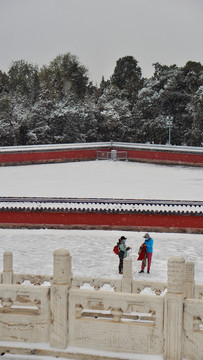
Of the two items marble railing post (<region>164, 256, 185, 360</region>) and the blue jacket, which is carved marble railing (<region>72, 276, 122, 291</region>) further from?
the blue jacket

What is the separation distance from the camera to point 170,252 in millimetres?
17062

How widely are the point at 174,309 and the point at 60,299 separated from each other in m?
1.44

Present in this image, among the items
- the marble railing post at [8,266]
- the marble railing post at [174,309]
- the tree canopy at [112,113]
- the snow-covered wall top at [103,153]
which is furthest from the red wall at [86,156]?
the marble railing post at [174,309]

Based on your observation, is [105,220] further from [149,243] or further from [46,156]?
[46,156]

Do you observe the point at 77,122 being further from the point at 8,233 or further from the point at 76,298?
the point at 76,298

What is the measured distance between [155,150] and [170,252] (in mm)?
20955

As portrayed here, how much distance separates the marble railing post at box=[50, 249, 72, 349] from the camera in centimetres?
634

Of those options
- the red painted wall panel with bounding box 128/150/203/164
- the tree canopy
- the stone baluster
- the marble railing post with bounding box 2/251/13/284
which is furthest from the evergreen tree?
the stone baluster

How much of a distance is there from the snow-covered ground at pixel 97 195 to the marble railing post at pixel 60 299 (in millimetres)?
746

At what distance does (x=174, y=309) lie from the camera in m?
6.09

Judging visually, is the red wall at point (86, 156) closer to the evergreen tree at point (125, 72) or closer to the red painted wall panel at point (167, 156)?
the red painted wall panel at point (167, 156)

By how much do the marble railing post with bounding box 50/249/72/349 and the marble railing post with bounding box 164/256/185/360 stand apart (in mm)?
1277

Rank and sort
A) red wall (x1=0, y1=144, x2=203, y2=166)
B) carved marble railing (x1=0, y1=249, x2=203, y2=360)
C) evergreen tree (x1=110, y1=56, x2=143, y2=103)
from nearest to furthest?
carved marble railing (x1=0, y1=249, x2=203, y2=360)
red wall (x1=0, y1=144, x2=203, y2=166)
evergreen tree (x1=110, y1=56, x2=143, y2=103)

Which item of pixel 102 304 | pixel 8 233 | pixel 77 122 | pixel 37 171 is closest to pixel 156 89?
pixel 77 122
